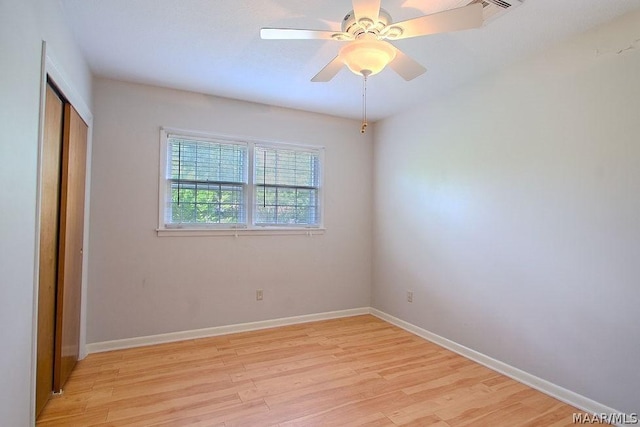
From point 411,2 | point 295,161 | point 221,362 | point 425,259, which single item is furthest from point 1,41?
point 425,259

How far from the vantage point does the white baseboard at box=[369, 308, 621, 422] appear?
84.4 inches

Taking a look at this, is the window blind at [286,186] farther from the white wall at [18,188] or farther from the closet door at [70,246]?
the white wall at [18,188]

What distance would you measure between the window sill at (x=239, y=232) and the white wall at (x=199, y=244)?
47mm

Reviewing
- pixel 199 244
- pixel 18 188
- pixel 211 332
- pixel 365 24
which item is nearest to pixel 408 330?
pixel 211 332

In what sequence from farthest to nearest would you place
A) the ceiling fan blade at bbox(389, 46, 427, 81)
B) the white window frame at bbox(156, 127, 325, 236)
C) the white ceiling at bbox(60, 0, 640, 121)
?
the white window frame at bbox(156, 127, 325, 236)
the white ceiling at bbox(60, 0, 640, 121)
the ceiling fan blade at bbox(389, 46, 427, 81)

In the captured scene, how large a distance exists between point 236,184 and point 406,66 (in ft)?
7.44

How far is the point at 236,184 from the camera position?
3.61 m

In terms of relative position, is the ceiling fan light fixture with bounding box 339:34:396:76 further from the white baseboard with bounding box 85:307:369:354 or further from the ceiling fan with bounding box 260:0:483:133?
the white baseboard with bounding box 85:307:369:354

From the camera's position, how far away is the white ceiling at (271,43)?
1983 millimetres

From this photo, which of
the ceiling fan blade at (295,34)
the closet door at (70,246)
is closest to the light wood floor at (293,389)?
the closet door at (70,246)

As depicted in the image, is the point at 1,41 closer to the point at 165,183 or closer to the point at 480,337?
the point at 165,183

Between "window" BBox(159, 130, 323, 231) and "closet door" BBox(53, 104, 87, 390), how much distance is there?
707mm

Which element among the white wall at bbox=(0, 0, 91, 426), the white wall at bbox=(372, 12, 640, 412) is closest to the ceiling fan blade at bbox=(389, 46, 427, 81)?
the white wall at bbox=(372, 12, 640, 412)

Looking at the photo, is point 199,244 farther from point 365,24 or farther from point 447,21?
point 447,21
